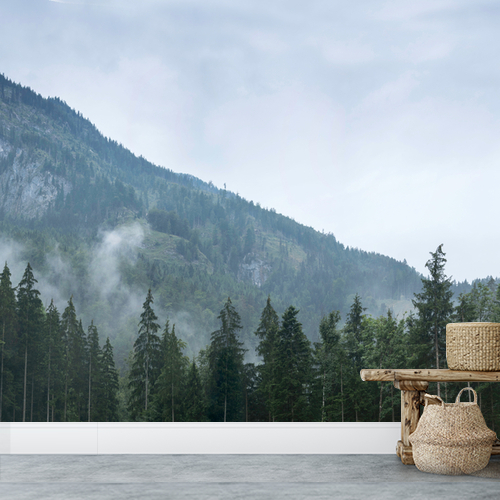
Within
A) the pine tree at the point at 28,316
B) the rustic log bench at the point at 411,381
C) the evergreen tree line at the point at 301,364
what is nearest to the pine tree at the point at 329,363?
the evergreen tree line at the point at 301,364

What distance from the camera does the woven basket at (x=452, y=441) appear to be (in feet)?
10.8

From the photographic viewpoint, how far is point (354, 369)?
5.87 m

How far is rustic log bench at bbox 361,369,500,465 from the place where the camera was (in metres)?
3.59

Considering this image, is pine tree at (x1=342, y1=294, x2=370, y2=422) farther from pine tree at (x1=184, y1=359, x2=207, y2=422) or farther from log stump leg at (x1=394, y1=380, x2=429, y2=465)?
log stump leg at (x1=394, y1=380, x2=429, y2=465)

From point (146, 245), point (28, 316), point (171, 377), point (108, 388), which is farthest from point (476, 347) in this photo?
point (28, 316)

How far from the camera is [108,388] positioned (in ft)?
18.6

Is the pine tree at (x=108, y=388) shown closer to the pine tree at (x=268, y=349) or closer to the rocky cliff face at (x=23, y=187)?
the pine tree at (x=268, y=349)

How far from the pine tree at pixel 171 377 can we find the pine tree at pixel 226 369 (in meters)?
0.33

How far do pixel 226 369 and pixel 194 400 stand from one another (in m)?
0.48

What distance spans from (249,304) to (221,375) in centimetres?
86

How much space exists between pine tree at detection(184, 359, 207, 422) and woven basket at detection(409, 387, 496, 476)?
8.99 feet

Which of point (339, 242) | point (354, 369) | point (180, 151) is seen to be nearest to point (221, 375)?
point (354, 369)

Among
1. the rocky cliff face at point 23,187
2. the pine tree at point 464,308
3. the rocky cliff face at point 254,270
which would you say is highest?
the rocky cliff face at point 23,187

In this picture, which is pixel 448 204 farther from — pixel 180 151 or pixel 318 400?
pixel 180 151
